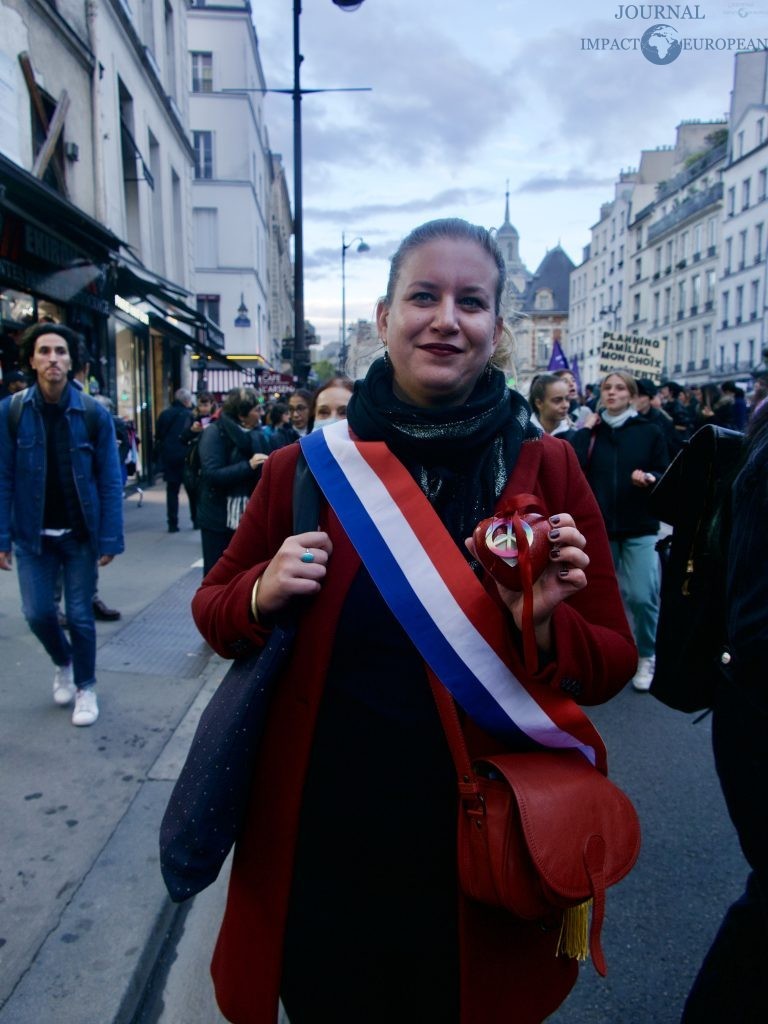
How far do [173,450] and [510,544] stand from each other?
34.1ft

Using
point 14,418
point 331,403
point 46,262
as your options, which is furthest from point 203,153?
point 14,418

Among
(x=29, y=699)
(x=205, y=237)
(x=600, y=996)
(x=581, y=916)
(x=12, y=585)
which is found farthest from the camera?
(x=205, y=237)

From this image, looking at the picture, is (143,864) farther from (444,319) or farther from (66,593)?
(444,319)

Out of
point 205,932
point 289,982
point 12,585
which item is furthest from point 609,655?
point 12,585

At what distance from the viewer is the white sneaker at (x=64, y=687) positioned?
4.53 metres

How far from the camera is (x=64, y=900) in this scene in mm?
2820

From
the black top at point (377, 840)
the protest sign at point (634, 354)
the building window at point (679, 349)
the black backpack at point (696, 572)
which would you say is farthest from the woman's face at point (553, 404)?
the building window at point (679, 349)

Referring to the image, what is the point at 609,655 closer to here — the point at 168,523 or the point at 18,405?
the point at 18,405

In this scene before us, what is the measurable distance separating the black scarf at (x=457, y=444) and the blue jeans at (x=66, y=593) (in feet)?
10.3

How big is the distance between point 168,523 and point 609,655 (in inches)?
398

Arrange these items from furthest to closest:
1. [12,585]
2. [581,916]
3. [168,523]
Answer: [168,523]
[12,585]
[581,916]

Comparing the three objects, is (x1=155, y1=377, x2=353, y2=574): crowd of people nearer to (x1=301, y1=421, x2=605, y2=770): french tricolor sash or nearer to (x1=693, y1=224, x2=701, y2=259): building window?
(x1=301, y1=421, x2=605, y2=770): french tricolor sash

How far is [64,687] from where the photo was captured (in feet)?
15.0

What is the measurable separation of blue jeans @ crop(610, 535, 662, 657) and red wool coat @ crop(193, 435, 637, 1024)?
13.1 feet
